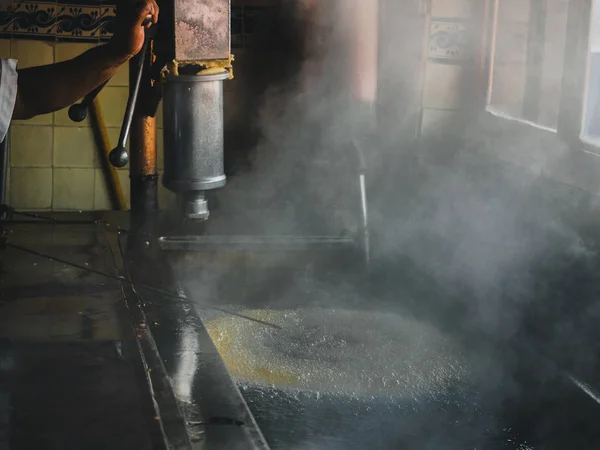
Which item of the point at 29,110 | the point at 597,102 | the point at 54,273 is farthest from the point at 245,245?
the point at 597,102

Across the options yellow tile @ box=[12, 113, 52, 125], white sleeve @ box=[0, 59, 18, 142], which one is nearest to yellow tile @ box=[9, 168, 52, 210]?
yellow tile @ box=[12, 113, 52, 125]

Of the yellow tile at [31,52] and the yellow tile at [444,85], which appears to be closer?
the yellow tile at [444,85]

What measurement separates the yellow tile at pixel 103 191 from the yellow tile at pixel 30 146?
30cm

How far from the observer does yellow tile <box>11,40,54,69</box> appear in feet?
14.8

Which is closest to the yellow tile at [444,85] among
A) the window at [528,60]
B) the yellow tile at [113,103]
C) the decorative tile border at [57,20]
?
the window at [528,60]

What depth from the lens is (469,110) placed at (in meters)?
4.20

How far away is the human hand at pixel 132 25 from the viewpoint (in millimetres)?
1694

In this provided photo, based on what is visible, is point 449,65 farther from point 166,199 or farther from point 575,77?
point 166,199

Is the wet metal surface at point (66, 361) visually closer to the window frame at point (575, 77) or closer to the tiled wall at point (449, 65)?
the window frame at point (575, 77)

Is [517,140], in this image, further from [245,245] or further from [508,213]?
[245,245]

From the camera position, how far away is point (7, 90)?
5.55 ft

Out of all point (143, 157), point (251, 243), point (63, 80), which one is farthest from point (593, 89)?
point (63, 80)

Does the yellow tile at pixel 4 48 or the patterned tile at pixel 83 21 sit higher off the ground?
the patterned tile at pixel 83 21

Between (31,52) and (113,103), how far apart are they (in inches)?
21.3
